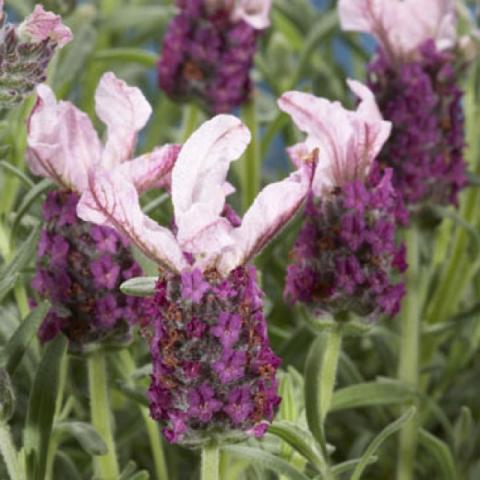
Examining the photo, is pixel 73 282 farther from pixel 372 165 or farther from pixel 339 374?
pixel 339 374

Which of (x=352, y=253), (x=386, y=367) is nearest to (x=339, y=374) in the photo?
(x=386, y=367)

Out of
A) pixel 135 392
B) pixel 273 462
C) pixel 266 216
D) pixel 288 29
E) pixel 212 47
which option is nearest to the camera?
pixel 266 216

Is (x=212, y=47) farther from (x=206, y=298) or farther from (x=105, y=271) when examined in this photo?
(x=206, y=298)

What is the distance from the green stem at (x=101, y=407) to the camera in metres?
0.82

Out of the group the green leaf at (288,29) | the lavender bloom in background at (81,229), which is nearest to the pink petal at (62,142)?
the lavender bloom in background at (81,229)

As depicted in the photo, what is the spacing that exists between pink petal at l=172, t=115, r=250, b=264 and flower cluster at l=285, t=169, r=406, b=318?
0.44 ft

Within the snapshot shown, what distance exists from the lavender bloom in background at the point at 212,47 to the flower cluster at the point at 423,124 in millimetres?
130

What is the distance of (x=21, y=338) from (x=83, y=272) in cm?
5

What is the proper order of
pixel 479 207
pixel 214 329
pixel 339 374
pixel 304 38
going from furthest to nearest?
pixel 304 38
pixel 479 207
pixel 339 374
pixel 214 329

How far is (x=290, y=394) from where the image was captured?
0.84m

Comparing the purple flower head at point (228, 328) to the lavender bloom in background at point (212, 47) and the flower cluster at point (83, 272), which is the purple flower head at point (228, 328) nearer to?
Result: the flower cluster at point (83, 272)

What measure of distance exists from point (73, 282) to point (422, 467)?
0.43 metres

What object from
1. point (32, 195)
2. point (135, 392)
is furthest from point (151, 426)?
point (32, 195)

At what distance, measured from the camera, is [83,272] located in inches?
30.7
